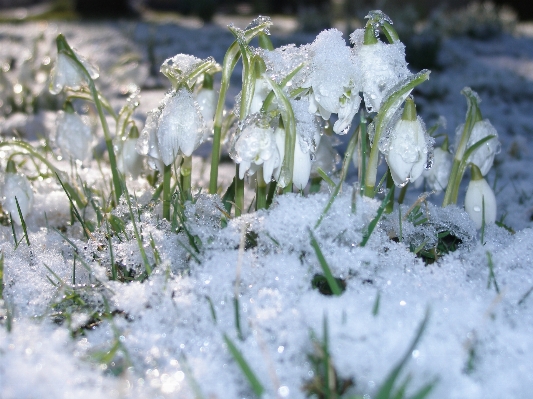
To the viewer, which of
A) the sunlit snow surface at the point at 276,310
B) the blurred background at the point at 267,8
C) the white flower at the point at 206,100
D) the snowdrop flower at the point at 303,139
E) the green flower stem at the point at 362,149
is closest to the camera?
the sunlit snow surface at the point at 276,310

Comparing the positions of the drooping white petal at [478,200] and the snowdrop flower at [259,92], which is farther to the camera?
the drooping white petal at [478,200]

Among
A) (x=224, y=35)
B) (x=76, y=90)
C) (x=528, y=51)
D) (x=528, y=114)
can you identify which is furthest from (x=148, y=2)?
(x=76, y=90)

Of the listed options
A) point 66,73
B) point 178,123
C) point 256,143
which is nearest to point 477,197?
point 256,143

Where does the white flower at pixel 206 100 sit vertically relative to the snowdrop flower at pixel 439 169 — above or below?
above

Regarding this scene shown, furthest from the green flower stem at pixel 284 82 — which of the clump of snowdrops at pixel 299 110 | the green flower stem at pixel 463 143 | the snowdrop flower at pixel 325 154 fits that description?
the green flower stem at pixel 463 143

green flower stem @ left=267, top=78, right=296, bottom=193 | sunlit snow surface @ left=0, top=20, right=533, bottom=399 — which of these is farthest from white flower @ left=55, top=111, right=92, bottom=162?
green flower stem @ left=267, top=78, right=296, bottom=193

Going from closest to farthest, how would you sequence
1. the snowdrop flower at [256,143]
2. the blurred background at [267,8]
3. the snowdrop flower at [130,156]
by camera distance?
1. the snowdrop flower at [256,143]
2. the snowdrop flower at [130,156]
3. the blurred background at [267,8]

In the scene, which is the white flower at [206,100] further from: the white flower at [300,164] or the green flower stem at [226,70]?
the white flower at [300,164]
